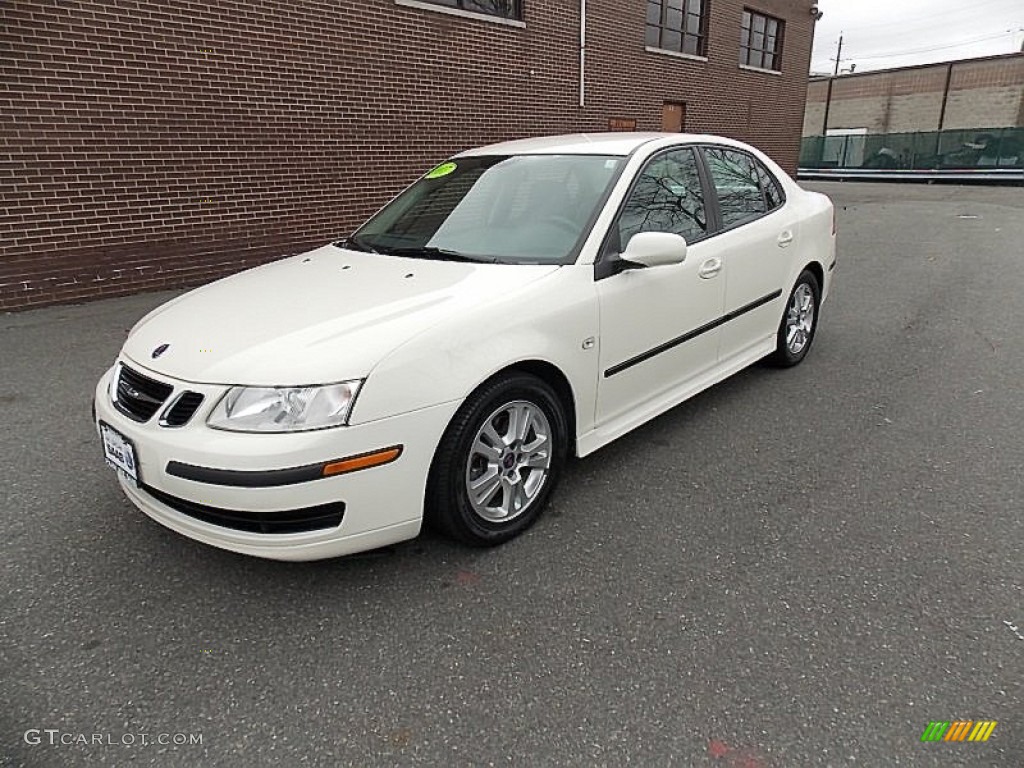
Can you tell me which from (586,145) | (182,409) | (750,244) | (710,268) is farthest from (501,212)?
(182,409)

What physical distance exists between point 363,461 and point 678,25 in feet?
46.6

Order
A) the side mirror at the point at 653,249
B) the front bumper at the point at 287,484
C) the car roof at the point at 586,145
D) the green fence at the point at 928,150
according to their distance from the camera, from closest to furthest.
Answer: the front bumper at the point at 287,484
the side mirror at the point at 653,249
the car roof at the point at 586,145
the green fence at the point at 928,150

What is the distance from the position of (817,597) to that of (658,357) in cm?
134

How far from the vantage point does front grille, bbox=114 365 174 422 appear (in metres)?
2.34

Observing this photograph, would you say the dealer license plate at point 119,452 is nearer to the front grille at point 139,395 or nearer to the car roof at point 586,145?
the front grille at point 139,395

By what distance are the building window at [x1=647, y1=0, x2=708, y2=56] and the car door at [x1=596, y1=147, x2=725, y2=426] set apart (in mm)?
10895

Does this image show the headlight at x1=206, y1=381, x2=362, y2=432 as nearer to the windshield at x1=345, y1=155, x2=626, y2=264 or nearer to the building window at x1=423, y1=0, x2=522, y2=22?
the windshield at x1=345, y1=155, x2=626, y2=264

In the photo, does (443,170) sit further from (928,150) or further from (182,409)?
(928,150)

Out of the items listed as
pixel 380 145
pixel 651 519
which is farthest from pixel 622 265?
pixel 380 145

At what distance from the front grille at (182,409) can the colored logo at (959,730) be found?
2.35 m

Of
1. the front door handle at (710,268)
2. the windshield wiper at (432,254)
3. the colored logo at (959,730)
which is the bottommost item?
the colored logo at (959,730)

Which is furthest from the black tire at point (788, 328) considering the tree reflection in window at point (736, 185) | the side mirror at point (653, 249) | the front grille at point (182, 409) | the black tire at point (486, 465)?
the front grille at point (182, 409)

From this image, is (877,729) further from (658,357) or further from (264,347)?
(264,347)

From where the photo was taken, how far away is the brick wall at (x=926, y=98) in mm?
32656
